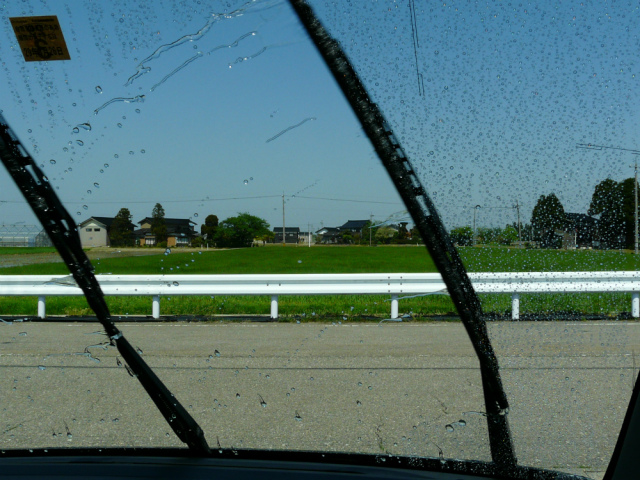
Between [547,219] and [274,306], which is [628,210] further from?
[274,306]

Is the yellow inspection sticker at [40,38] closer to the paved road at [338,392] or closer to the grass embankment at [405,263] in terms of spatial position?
the grass embankment at [405,263]

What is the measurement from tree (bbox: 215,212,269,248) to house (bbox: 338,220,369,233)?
0.75 feet

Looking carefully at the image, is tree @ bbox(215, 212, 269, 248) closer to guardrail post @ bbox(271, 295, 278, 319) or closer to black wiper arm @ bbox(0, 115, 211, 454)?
black wiper arm @ bbox(0, 115, 211, 454)

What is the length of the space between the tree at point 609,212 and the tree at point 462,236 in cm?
33

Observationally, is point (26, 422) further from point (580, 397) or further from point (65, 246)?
point (580, 397)

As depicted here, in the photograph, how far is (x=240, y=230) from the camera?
1.81m

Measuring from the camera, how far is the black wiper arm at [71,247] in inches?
58.6

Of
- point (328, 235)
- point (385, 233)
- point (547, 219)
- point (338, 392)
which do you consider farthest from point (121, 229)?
point (338, 392)

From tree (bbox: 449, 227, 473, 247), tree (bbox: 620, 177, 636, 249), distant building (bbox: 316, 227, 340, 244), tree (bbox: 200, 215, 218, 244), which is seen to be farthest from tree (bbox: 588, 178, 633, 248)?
tree (bbox: 200, 215, 218, 244)

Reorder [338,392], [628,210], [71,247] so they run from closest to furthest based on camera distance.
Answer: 1. [71,247]
2. [628,210]
3. [338,392]

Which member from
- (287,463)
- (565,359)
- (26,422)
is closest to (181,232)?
(287,463)

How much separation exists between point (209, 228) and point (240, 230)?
0.10m

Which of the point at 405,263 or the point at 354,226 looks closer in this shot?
the point at 354,226

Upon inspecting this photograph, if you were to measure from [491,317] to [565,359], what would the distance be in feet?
1.77
